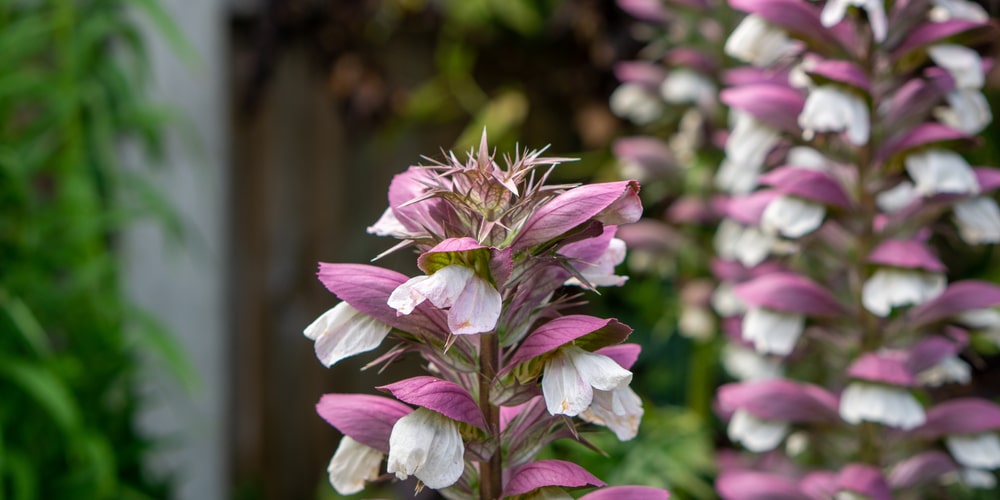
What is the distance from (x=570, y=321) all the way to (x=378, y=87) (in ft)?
5.95

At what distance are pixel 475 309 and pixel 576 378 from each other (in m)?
0.08

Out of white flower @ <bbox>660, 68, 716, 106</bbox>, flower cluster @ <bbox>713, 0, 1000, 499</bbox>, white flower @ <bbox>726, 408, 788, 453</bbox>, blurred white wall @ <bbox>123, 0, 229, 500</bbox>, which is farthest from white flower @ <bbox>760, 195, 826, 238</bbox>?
blurred white wall @ <bbox>123, 0, 229, 500</bbox>

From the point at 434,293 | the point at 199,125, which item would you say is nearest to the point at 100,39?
the point at 199,125

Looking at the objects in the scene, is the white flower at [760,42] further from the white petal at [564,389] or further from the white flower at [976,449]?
the white petal at [564,389]

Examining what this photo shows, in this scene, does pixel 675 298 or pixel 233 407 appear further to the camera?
pixel 233 407

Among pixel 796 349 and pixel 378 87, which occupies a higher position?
pixel 378 87

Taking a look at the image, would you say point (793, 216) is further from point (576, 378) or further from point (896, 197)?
point (576, 378)

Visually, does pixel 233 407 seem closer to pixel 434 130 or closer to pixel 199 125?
pixel 199 125

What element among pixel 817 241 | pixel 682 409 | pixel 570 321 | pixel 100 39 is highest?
pixel 100 39

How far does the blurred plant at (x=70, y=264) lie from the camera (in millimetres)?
1642

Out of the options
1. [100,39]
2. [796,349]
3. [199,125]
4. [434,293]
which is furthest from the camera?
[199,125]

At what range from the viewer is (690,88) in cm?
161

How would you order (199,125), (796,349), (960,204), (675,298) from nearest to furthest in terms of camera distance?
(960,204), (796,349), (675,298), (199,125)

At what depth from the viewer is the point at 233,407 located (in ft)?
7.97
